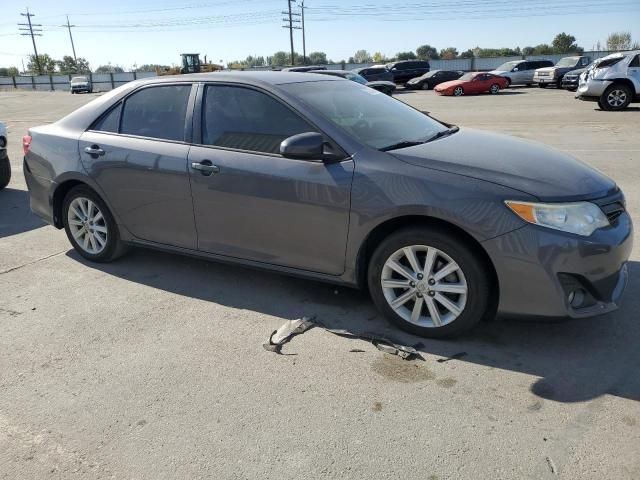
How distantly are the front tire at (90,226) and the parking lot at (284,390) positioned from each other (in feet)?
1.40

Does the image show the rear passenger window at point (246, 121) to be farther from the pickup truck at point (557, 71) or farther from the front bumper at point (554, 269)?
the pickup truck at point (557, 71)

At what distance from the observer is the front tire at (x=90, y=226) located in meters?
4.71

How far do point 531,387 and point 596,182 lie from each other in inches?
53.8

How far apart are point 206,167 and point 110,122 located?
1.26m

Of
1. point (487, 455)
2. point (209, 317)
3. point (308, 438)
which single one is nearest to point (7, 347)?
point (209, 317)

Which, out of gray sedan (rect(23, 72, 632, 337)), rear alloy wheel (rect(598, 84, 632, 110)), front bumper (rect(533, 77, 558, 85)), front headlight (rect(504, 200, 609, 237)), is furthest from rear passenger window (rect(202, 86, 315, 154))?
front bumper (rect(533, 77, 558, 85))

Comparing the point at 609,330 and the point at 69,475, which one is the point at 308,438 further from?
the point at 609,330

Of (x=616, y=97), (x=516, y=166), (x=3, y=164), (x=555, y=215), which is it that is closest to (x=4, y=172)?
(x=3, y=164)

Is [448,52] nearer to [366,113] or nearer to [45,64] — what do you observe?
[45,64]

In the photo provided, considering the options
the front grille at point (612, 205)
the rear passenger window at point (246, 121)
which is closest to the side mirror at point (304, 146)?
the rear passenger window at point (246, 121)

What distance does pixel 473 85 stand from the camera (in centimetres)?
3017

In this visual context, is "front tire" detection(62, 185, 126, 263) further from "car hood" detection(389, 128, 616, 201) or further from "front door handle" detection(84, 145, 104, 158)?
"car hood" detection(389, 128, 616, 201)

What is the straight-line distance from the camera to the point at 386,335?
11.5 feet

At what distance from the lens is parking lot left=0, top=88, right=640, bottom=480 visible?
2.43 metres
